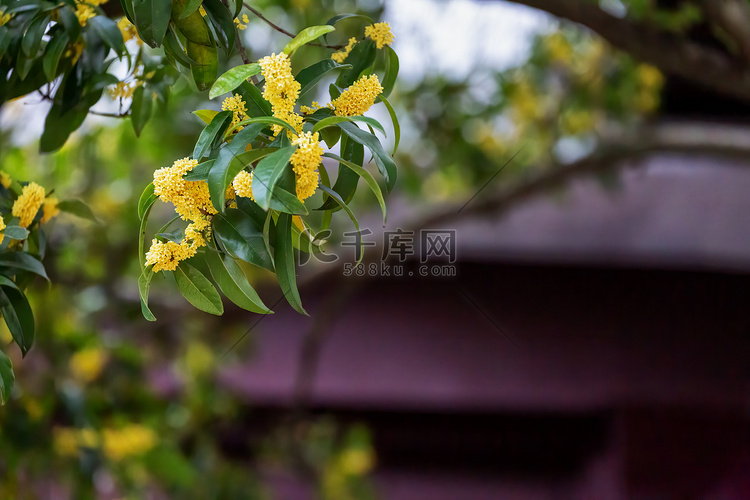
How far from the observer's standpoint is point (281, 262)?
470 mm

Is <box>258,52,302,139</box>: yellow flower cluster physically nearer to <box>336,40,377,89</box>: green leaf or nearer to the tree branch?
<box>336,40,377,89</box>: green leaf

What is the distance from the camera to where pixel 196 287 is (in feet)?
1.64

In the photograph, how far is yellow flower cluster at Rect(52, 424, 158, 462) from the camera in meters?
1.33

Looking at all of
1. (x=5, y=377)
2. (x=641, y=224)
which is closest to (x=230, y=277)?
(x=5, y=377)

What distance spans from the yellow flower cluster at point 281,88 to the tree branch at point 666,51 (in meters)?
0.74

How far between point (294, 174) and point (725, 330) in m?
2.24

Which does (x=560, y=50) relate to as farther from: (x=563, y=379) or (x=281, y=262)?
(x=281, y=262)

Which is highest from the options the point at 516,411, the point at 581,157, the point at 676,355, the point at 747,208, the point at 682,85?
the point at 682,85

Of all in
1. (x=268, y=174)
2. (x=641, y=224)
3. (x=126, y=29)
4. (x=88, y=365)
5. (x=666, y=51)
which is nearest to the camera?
(x=268, y=174)

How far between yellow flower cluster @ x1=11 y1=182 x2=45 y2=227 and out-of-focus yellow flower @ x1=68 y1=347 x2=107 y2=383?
1.08 metres

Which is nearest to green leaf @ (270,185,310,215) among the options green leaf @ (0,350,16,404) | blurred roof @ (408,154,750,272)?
green leaf @ (0,350,16,404)

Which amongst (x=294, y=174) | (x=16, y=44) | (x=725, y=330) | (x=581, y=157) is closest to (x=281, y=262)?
(x=294, y=174)

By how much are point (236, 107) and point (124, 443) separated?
116 centimetres

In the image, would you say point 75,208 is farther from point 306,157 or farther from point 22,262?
point 306,157
